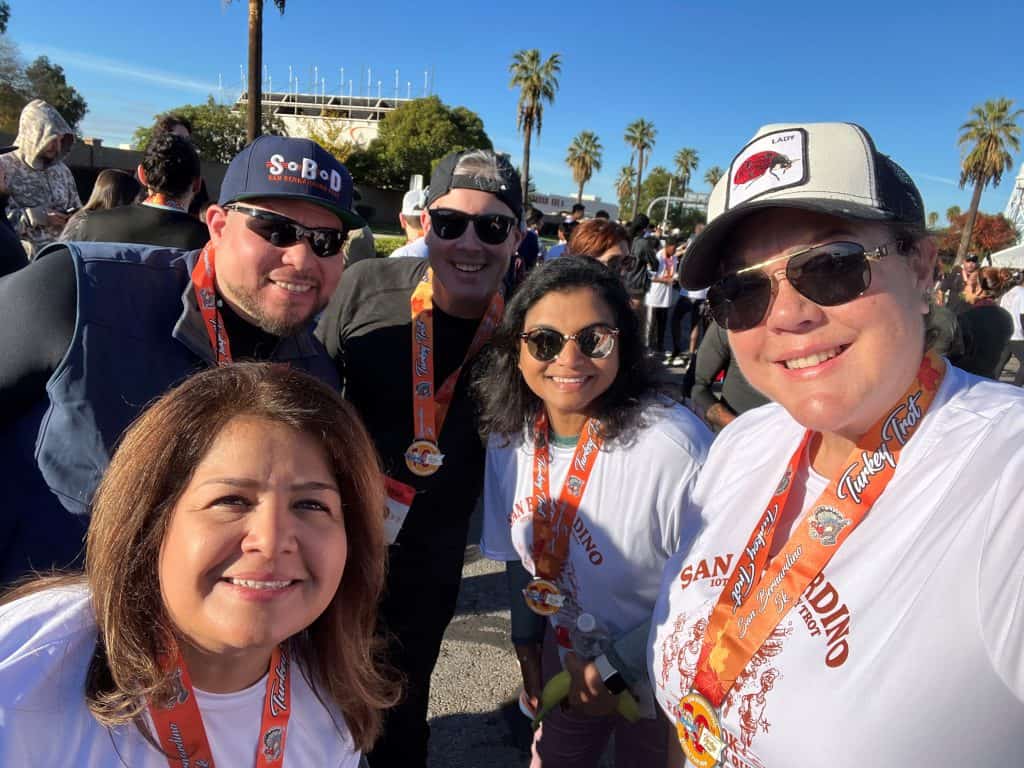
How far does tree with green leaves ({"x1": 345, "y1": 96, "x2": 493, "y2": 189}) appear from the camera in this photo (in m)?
54.9

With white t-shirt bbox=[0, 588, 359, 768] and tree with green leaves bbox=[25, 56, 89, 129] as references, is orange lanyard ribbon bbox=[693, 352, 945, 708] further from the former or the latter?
tree with green leaves bbox=[25, 56, 89, 129]

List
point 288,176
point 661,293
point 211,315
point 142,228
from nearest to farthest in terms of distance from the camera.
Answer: point 211,315 → point 288,176 → point 142,228 → point 661,293

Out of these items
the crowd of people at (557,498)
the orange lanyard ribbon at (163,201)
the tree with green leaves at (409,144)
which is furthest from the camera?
the tree with green leaves at (409,144)

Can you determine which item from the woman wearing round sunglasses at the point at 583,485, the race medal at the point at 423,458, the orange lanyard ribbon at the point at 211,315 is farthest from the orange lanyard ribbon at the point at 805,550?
the orange lanyard ribbon at the point at 211,315

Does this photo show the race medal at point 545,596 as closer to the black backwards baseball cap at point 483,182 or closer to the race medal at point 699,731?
the race medal at point 699,731

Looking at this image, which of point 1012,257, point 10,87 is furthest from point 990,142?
point 10,87

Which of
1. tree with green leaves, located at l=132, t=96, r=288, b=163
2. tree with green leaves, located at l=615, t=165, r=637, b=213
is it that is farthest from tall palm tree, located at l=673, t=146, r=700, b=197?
tree with green leaves, located at l=132, t=96, r=288, b=163

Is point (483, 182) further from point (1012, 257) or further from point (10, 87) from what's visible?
point (10, 87)

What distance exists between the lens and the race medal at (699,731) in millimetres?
1403

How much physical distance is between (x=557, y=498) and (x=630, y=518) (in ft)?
0.96

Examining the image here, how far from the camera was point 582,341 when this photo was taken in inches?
91.7

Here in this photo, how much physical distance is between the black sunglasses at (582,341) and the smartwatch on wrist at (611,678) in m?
1.08

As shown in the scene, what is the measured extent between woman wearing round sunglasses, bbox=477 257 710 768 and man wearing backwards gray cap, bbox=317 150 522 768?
0.24 meters

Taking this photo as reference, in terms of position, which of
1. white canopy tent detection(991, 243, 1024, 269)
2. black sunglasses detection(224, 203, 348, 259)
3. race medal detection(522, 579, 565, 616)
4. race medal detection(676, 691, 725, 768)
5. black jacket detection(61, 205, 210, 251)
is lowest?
race medal detection(522, 579, 565, 616)
